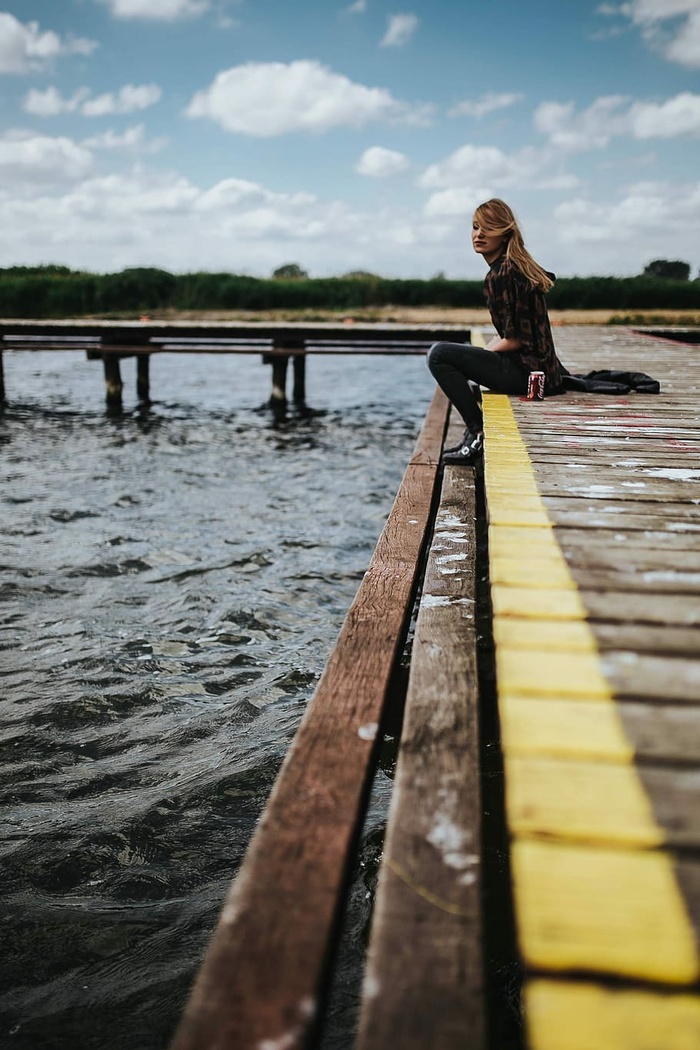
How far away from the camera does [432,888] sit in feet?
3.77

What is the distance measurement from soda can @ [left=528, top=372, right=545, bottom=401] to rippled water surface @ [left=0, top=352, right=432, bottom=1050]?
1749 mm

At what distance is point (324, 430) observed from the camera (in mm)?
12562

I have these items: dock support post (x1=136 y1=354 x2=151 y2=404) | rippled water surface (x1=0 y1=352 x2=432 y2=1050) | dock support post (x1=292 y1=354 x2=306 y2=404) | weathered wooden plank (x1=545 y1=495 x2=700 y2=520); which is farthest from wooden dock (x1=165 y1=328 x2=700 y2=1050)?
dock support post (x1=136 y1=354 x2=151 y2=404)

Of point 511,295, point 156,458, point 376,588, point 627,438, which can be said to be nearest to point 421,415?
point 156,458

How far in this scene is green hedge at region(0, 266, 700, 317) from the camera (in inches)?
1184

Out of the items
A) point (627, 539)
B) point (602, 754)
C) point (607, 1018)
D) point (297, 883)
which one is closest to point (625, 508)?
point (627, 539)

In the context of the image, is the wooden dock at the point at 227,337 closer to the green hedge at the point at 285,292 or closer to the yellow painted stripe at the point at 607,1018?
the yellow painted stripe at the point at 607,1018

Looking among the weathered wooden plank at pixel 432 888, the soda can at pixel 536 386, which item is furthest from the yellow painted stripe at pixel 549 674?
the soda can at pixel 536 386

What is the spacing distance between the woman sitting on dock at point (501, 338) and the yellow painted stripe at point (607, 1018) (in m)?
4.30

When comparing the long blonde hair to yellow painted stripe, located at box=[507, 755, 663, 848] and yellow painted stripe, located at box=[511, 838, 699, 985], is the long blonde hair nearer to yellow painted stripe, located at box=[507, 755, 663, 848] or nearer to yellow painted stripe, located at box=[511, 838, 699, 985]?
yellow painted stripe, located at box=[507, 755, 663, 848]

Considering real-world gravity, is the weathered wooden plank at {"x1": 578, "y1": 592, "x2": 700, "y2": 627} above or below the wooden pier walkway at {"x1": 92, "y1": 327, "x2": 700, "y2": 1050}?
above

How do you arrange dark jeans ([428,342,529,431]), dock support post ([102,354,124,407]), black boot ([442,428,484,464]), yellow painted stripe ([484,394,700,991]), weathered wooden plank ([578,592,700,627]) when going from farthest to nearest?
dock support post ([102,354,124,407])
dark jeans ([428,342,529,431])
black boot ([442,428,484,464])
weathered wooden plank ([578,592,700,627])
yellow painted stripe ([484,394,700,991])

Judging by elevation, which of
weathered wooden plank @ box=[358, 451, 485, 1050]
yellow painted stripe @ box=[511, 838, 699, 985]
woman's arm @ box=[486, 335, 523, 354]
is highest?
woman's arm @ box=[486, 335, 523, 354]

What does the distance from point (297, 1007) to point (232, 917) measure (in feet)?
0.63
